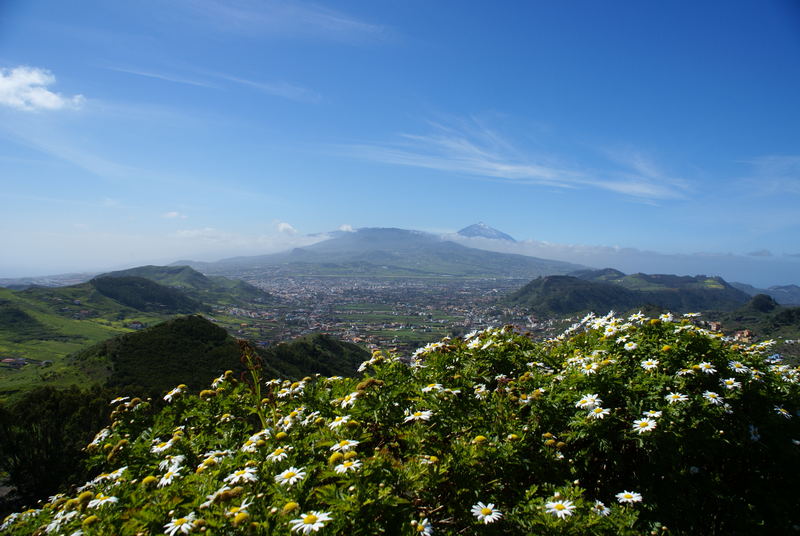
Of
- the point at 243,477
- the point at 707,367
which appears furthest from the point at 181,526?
the point at 707,367

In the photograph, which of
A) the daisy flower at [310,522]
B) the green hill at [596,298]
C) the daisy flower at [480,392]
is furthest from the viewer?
the green hill at [596,298]

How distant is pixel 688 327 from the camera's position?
4.35 m

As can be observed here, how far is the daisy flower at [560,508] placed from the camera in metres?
2.63

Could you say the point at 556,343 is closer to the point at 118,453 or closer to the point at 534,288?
the point at 118,453

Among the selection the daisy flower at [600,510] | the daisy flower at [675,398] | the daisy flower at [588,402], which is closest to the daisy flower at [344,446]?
the daisy flower at [600,510]

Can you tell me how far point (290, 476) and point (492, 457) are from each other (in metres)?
1.64

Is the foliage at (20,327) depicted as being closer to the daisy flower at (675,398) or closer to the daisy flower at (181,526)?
the daisy flower at (181,526)

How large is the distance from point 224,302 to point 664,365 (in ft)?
561

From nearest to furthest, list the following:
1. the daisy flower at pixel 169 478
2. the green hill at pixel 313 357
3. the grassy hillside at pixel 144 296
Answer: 1. the daisy flower at pixel 169 478
2. the green hill at pixel 313 357
3. the grassy hillside at pixel 144 296

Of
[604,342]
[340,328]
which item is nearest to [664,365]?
[604,342]

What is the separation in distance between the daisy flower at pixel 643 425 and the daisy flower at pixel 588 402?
32cm

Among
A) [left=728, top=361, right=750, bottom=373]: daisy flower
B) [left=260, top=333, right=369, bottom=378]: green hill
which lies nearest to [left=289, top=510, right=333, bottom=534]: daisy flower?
[left=728, top=361, right=750, bottom=373]: daisy flower

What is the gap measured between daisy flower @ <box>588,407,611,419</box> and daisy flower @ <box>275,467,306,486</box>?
2494 mm

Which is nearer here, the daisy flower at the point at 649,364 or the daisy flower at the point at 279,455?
the daisy flower at the point at 279,455
